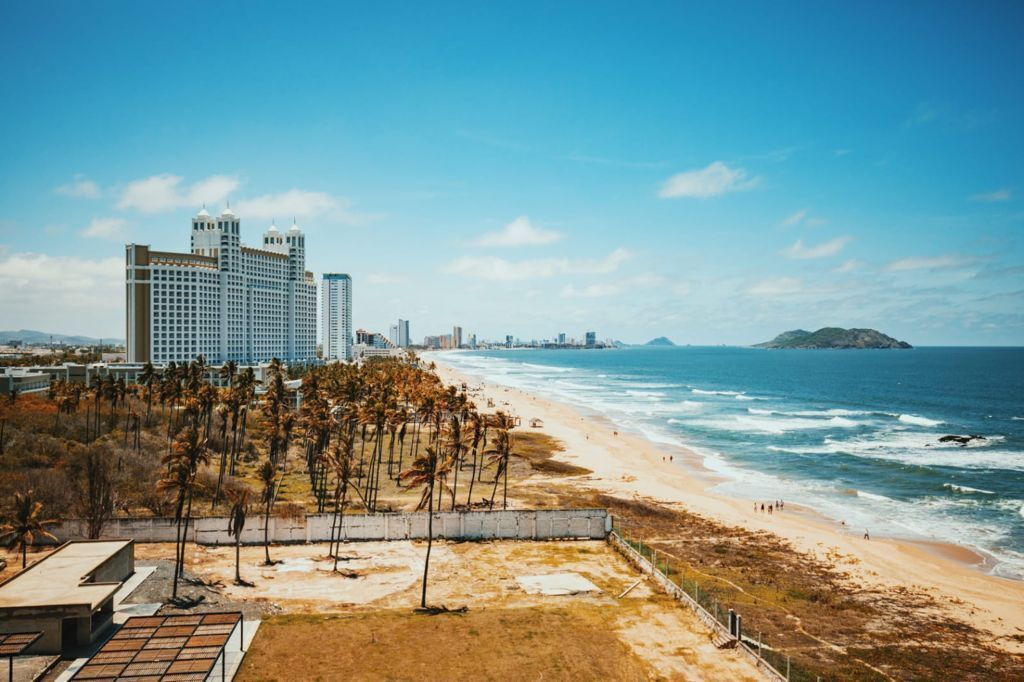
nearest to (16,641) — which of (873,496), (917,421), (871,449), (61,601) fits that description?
(61,601)

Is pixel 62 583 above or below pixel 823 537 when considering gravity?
above

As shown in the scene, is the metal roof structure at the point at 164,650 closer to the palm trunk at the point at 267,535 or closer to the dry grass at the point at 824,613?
the palm trunk at the point at 267,535

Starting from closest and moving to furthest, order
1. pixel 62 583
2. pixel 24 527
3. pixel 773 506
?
pixel 62 583, pixel 24 527, pixel 773 506

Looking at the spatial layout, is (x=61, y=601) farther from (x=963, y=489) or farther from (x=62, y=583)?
(x=963, y=489)

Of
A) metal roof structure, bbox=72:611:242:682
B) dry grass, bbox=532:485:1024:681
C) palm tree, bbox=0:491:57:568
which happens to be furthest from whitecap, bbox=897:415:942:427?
palm tree, bbox=0:491:57:568

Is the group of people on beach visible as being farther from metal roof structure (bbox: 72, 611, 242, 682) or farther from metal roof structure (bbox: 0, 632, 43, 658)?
metal roof structure (bbox: 0, 632, 43, 658)

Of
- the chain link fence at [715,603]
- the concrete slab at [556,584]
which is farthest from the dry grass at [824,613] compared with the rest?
the concrete slab at [556,584]

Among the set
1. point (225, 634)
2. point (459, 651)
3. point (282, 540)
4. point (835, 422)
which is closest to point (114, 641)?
point (225, 634)
